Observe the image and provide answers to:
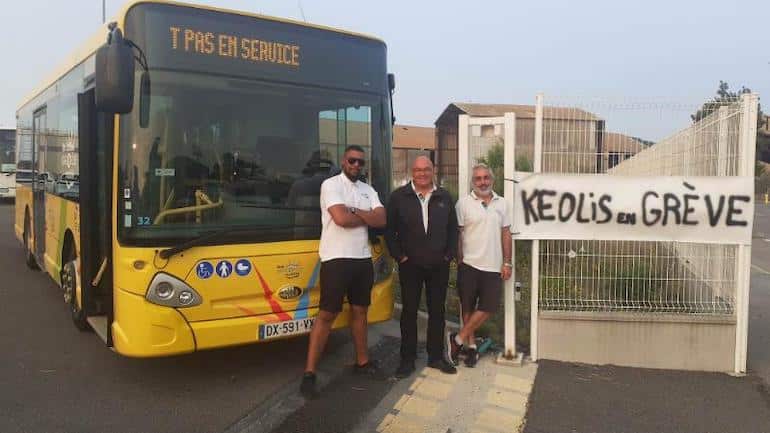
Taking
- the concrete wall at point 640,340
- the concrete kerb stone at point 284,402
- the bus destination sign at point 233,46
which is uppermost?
the bus destination sign at point 233,46

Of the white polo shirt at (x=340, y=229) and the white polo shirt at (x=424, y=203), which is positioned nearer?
the white polo shirt at (x=340, y=229)

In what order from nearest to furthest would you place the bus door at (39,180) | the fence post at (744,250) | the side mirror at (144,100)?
the side mirror at (144,100), the fence post at (744,250), the bus door at (39,180)

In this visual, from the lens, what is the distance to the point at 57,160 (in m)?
6.96

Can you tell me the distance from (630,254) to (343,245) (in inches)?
96.1

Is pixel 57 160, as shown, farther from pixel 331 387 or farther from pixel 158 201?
pixel 331 387

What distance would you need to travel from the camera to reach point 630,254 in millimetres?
5305

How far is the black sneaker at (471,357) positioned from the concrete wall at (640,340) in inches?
22.1

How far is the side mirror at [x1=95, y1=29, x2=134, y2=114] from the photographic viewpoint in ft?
13.5

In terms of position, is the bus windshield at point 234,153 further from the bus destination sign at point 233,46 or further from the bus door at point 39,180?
the bus door at point 39,180

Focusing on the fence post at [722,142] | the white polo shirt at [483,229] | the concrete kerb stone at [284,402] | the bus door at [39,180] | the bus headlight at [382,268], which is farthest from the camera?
the bus door at [39,180]

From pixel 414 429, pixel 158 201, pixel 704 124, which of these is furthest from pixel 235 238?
pixel 704 124

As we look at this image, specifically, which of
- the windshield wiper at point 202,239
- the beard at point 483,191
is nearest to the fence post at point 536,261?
the beard at point 483,191

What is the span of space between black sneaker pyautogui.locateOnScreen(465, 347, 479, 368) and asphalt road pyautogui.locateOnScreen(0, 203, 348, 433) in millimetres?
1326

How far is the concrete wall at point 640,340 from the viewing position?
5199 millimetres
